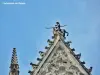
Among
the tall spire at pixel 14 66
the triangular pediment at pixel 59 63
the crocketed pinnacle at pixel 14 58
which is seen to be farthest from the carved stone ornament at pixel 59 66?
the crocketed pinnacle at pixel 14 58

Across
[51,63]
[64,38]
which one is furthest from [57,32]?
[51,63]

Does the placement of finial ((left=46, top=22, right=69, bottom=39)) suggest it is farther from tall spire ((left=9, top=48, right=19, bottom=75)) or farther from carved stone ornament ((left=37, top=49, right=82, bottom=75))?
tall spire ((left=9, top=48, right=19, bottom=75))

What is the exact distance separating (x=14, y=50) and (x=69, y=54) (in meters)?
3.98

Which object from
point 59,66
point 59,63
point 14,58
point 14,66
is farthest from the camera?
point 14,58

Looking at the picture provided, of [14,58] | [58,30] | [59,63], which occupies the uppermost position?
[58,30]

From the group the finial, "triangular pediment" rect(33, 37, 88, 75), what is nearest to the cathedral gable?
"triangular pediment" rect(33, 37, 88, 75)

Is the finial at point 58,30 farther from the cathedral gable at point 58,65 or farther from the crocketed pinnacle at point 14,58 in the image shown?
the crocketed pinnacle at point 14,58

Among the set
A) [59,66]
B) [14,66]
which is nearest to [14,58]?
[14,66]

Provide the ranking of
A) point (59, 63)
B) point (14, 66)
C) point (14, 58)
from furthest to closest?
point (14, 58) < point (14, 66) < point (59, 63)

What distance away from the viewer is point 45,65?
103 feet

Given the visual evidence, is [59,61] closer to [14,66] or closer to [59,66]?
[59,66]

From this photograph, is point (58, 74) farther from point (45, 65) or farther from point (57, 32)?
point (57, 32)

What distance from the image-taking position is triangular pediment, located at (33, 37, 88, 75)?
3095cm

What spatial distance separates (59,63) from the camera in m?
31.4
